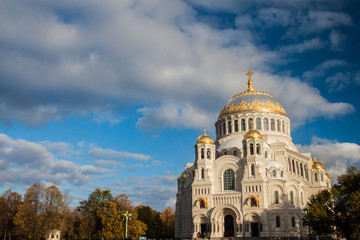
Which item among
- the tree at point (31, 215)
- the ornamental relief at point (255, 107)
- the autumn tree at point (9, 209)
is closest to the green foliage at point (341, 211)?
the ornamental relief at point (255, 107)

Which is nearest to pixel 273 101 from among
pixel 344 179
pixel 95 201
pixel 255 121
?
pixel 255 121

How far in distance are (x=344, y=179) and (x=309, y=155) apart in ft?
68.4

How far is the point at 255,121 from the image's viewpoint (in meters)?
51.1

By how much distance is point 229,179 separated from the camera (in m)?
43.2

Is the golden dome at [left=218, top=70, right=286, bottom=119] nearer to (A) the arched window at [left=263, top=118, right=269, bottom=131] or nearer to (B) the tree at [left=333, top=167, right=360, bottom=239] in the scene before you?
(A) the arched window at [left=263, top=118, right=269, bottom=131]

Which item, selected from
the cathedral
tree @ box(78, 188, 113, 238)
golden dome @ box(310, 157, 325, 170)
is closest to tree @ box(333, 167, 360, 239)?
the cathedral

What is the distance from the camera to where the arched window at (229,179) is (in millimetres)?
42828

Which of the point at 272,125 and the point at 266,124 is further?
the point at 272,125

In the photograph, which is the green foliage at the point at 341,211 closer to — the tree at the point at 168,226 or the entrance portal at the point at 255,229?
the entrance portal at the point at 255,229

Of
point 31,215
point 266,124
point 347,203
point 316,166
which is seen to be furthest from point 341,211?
point 31,215

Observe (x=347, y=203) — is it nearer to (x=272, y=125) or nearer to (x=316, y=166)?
(x=316, y=166)

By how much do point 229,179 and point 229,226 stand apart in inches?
220

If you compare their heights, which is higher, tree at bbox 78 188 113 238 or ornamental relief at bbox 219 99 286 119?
ornamental relief at bbox 219 99 286 119

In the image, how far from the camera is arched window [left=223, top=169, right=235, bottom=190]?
42828mm
